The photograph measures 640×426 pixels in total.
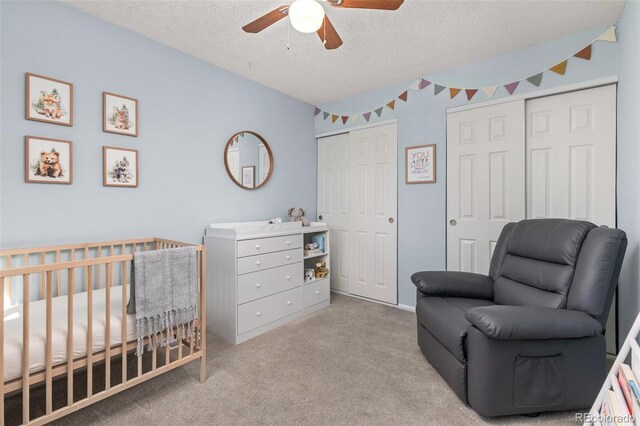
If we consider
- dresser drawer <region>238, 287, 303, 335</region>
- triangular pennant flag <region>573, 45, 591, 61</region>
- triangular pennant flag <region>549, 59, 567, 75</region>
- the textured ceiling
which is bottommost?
dresser drawer <region>238, 287, 303, 335</region>

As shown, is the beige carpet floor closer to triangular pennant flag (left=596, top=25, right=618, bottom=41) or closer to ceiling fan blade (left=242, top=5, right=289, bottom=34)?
ceiling fan blade (left=242, top=5, right=289, bottom=34)

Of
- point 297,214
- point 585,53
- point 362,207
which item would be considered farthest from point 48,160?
point 585,53

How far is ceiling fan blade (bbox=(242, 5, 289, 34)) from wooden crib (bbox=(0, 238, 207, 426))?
1.34m

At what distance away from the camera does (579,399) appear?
1.53 meters

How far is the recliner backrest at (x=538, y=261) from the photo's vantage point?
173 cm

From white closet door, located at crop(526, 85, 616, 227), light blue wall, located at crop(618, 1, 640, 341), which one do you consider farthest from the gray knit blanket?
white closet door, located at crop(526, 85, 616, 227)

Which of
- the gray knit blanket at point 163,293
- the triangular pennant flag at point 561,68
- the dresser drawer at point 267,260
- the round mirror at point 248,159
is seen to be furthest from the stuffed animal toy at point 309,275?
the triangular pennant flag at point 561,68

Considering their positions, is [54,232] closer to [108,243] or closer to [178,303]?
[108,243]

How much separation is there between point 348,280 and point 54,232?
2790 millimetres

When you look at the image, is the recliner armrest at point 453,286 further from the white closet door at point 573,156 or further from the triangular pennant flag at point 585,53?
the triangular pennant flag at point 585,53

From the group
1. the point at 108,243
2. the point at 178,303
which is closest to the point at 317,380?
the point at 178,303

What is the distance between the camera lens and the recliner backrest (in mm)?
1734

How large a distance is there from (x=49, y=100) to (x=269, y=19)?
149 centimetres

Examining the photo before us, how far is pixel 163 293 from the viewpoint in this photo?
65.1 inches
